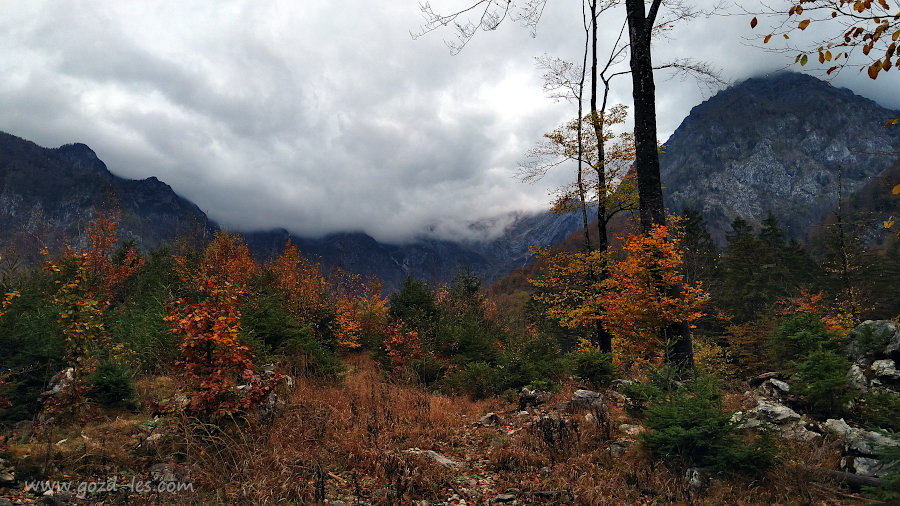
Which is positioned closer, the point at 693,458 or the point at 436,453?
the point at 693,458

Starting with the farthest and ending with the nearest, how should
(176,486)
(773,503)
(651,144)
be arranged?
1. (651,144)
2. (176,486)
3. (773,503)

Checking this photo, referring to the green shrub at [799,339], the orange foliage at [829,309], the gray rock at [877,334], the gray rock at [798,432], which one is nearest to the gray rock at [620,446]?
the gray rock at [798,432]

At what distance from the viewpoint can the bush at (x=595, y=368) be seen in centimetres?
806

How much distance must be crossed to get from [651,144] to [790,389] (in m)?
5.04

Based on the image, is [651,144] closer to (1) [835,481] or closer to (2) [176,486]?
(1) [835,481]

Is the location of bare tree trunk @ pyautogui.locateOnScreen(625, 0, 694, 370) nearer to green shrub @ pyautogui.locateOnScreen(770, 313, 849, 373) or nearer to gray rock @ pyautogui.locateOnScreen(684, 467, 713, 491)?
green shrub @ pyautogui.locateOnScreen(770, 313, 849, 373)

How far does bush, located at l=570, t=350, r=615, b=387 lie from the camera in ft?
26.5

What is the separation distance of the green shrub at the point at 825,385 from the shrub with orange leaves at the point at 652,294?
7.75 ft

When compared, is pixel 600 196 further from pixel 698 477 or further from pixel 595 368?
pixel 698 477

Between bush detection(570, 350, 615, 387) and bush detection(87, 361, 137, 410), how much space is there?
786 cm

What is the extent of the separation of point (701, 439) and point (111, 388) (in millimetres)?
7723

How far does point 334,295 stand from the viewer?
65.2ft

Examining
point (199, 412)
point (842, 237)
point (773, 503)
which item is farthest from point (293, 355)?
point (842, 237)

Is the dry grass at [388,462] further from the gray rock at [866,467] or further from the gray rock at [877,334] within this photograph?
the gray rock at [877,334]
